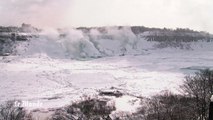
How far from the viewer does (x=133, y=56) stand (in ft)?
498

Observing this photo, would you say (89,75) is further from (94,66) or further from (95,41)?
(95,41)

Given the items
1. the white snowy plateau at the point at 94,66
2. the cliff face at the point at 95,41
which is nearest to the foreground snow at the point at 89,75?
the white snowy plateau at the point at 94,66

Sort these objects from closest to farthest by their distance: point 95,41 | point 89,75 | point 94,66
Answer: point 89,75 < point 94,66 < point 95,41

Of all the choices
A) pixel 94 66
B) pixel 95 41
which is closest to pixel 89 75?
pixel 94 66

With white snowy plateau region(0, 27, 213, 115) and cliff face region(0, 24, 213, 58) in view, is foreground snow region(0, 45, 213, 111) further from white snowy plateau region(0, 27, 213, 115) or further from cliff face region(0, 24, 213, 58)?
cliff face region(0, 24, 213, 58)

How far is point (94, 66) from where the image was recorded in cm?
12506

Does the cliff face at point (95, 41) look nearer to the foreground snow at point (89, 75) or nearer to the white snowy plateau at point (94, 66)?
the white snowy plateau at point (94, 66)

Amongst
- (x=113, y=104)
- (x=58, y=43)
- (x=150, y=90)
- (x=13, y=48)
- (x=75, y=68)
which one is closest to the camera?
(x=113, y=104)

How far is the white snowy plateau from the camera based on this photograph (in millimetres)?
83062

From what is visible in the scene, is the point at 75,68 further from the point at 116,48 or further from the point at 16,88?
the point at 116,48

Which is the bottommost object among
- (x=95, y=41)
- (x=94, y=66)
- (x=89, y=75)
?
(x=89, y=75)

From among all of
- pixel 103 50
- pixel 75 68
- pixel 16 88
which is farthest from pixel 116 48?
pixel 16 88

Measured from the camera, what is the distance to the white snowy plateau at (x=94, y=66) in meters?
83.1

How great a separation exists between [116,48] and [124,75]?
2338 inches
